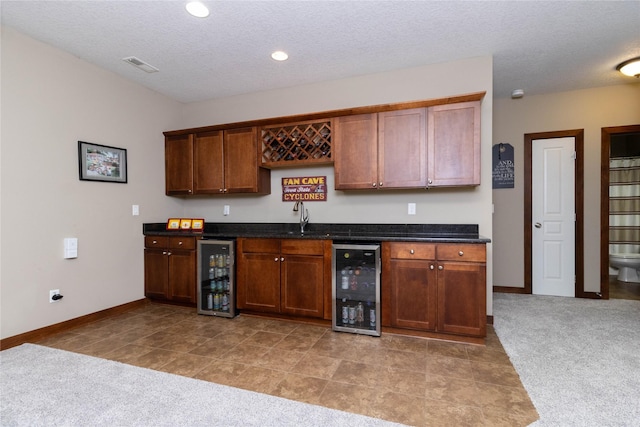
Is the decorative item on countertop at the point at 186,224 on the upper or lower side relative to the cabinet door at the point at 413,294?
upper

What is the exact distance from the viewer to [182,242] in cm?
360

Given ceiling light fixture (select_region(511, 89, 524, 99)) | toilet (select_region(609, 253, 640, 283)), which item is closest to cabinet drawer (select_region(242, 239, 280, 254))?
ceiling light fixture (select_region(511, 89, 524, 99))

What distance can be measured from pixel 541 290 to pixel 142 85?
594 centimetres

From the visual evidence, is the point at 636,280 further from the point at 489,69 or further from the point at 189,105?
the point at 189,105

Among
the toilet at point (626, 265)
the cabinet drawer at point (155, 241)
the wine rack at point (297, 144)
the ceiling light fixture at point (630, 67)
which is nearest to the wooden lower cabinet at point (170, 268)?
the cabinet drawer at point (155, 241)

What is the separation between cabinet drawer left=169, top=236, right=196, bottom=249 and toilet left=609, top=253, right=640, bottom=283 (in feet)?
20.3

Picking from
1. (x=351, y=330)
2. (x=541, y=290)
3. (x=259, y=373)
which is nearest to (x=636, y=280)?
(x=541, y=290)

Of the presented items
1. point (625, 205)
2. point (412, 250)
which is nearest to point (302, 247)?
point (412, 250)

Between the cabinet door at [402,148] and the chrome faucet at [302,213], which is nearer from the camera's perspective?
the cabinet door at [402,148]

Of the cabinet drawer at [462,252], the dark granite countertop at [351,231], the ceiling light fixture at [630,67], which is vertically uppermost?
the ceiling light fixture at [630,67]

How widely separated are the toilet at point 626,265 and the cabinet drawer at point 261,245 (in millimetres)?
5270

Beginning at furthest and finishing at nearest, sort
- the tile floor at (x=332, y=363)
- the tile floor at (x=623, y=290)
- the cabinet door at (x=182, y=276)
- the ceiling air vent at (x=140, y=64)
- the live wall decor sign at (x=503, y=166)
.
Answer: the live wall decor sign at (x=503, y=166) < the tile floor at (x=623, y=290) < the cabinet door at (x=182, y=276) < the ceiling air vent at (x=140, y=64) < the tile floor at (x=332, y=363)

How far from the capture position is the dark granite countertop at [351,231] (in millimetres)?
2865

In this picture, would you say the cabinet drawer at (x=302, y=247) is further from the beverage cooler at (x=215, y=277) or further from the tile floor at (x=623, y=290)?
the tile floor at (x=623, y=290)
